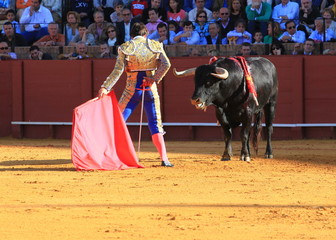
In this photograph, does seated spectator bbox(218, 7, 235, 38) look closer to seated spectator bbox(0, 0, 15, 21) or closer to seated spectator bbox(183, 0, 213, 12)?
seated spectator bbox(183, 0, 213, 12)

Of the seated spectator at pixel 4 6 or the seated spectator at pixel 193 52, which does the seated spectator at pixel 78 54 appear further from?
the seated spectator at pixel 4 6

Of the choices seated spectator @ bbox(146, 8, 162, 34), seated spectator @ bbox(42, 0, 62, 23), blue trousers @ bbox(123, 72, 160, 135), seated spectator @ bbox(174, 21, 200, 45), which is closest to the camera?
blue trousers @ bbox(123, 72, 160, 135)

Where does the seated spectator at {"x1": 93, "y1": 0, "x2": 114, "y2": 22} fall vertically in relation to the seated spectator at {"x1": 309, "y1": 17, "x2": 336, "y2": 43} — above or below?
above

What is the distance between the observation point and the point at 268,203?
6.68 meters

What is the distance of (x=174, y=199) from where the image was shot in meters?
6.91

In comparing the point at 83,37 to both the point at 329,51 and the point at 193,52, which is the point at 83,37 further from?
the point at 329,51

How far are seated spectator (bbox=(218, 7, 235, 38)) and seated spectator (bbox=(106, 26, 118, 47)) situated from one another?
1669 millimetres

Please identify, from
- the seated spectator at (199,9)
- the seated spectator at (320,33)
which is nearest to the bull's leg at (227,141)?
the seated spectator at (320,33)

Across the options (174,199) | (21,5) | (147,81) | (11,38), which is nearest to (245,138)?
(147,81)

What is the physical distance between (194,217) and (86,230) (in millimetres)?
828

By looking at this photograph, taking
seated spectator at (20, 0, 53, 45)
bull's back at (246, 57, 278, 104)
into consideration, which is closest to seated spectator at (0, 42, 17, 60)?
seated spectator at (20, 0, 53, 45)

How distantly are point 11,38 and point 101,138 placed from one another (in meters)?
5.91

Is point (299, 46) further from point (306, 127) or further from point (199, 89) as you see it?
point (199, 89)

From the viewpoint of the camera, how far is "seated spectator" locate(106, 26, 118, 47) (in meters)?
13.8
